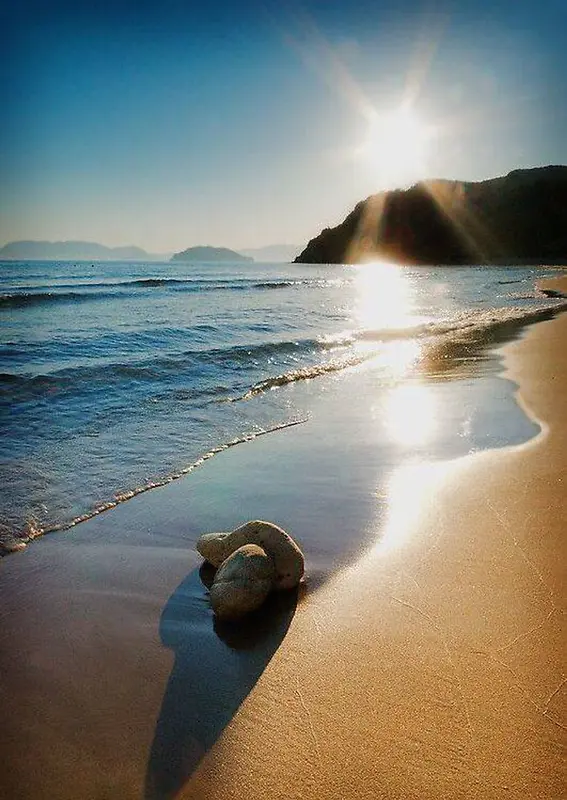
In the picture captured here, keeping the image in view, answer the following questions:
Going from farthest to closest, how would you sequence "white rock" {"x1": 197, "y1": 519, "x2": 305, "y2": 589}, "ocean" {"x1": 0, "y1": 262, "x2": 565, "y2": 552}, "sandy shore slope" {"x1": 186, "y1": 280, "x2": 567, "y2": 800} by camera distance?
"ocean" {"x1": 0, "y1": 262, "x2": 565, "y2": 552} → "white rock" {"x1": 197, "y1": 519, "x2": 305, "y2": 589} → "sandy shore slope" {"x1": 186, "y1": 280, "x2": 567, "y2": 800}

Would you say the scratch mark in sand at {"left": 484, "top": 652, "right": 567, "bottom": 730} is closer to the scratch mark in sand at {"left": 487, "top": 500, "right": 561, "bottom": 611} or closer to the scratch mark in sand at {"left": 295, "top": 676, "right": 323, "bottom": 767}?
the scratch mark in sand at {"left": 487, "top": 500, "right": 561, "bottom": 611}

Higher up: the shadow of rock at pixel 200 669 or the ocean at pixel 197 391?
the shadow of rock at pixel 200 669

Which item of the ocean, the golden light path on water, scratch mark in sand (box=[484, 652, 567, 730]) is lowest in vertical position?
the ocean

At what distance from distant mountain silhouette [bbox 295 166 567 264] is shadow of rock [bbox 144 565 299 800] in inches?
4200

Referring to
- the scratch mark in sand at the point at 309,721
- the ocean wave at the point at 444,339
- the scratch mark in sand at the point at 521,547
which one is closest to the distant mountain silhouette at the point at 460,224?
the ocean wave at the point at 444,339

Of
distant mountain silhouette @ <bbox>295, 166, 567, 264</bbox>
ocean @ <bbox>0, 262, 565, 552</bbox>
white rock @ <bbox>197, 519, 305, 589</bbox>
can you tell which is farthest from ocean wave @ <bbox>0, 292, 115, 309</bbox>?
distant mountain silhouette @ <bbox>295, 166, 567, 264</bbox>

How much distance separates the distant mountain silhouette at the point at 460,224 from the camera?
4215 inches

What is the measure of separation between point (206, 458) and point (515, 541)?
3.43 meters

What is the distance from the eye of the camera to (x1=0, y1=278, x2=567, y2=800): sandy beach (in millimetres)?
2057

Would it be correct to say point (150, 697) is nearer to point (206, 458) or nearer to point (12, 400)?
point (206, 458)

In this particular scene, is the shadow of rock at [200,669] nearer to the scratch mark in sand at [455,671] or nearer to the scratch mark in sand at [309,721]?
the scratch mark in sand at [309,721]

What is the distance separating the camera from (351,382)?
9930 millimetres

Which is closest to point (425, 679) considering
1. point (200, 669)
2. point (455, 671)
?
point (455, 671)

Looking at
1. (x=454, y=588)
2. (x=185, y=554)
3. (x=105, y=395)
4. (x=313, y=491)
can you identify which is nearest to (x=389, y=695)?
(x=454, y=588)
